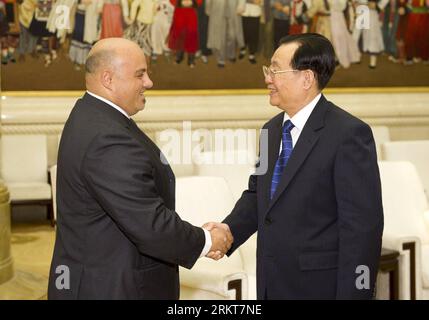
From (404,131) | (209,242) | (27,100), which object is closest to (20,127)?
(27,100)

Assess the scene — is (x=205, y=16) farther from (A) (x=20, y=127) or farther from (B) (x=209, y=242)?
(B) (x=209, y=242)

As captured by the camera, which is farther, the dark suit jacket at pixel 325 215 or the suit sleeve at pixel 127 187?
the dark suit jacket at pixel 325 215

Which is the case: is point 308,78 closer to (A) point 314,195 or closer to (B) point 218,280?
(A) point 314,195

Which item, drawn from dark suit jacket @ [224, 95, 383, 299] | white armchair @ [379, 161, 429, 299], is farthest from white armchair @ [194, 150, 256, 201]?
dark suit jacket @ [224, 95, 383, 299]

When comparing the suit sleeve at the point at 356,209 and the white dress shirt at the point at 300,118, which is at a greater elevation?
the white dress shirt at the point at 300,118

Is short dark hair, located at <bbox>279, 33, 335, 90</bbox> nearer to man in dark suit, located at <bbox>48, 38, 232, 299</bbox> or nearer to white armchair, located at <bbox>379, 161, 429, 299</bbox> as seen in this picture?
man in dark suit, located at <bbox>48, 38, 232, 299</bbox>

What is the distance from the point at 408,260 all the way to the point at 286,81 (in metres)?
2.58

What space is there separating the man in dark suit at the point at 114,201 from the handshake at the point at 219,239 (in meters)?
0.27

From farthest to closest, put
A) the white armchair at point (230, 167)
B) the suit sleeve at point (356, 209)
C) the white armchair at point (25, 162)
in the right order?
the white armchair at point (25, 162), the white armchair at point (230, 167), the suit sleeve at point (356, 209)

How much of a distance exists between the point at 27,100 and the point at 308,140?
24.6 ft

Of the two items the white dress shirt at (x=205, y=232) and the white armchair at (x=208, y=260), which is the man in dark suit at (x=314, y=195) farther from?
the white armchair at (x=208, y=260)

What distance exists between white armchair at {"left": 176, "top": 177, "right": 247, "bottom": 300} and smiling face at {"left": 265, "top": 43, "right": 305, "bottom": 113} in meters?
1.59

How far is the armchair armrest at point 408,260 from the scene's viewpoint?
5.16 m

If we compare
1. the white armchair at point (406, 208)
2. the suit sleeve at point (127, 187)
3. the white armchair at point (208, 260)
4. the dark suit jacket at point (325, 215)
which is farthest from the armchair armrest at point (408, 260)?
the suit sleeve at point (127, 187)
